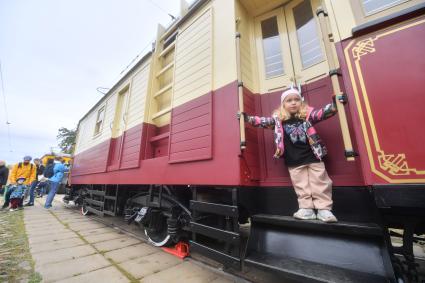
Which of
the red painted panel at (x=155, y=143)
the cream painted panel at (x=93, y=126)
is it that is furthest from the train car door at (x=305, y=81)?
the cream painted panel at (x=93, y=126)

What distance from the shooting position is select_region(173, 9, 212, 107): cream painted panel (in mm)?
2498

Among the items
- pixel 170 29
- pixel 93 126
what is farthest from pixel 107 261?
pixel 93 126

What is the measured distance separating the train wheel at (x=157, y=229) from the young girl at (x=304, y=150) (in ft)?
6.66

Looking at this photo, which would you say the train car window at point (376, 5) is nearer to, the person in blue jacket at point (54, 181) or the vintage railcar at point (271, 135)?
the vintage railcar at point (271, 135)

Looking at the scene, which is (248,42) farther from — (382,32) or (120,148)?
(120,148)

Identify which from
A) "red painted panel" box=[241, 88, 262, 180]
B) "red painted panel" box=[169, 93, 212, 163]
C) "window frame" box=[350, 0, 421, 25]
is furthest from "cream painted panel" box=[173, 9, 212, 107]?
"window frame" box=[350, 0, 421, 25]

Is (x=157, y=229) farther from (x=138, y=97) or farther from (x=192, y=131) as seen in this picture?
(x=138, y=97)

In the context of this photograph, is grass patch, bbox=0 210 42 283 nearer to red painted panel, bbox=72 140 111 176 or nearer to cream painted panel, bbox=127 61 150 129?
red painted panel, bbox=72 140 111 176

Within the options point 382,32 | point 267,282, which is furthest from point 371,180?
point 267,282

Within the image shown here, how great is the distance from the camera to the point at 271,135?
2.12m

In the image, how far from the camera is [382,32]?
1403 millimetres

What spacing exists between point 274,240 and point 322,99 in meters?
1.37

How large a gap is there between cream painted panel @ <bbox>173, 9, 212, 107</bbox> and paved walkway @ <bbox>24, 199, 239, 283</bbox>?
6.59 feet

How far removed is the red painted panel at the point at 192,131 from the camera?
221 cm
